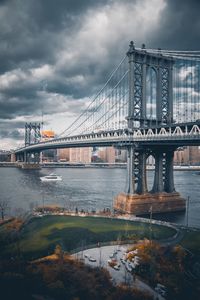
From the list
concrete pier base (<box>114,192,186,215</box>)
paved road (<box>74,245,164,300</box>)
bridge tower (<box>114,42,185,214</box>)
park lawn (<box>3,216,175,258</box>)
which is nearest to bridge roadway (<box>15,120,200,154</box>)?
bridge tower (<box>114,42,185,214</box>)

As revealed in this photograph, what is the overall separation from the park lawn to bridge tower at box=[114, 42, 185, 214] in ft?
41.0

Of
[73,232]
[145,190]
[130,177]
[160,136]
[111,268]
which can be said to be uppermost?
[160,136]

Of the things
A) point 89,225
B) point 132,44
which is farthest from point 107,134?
point 89,225

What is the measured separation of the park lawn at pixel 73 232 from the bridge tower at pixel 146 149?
12511 millimetres

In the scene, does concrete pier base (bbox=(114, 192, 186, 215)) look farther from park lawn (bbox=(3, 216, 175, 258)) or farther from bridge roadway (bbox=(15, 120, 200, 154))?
park lawn (bbox=(3, 216, 175, 258))

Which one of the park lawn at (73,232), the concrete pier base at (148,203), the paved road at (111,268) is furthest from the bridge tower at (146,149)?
the paved road at (111,268)

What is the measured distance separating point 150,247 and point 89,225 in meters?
11.7

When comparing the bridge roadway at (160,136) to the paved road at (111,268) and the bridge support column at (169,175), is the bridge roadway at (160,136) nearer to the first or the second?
the bridge support column at (169,175)

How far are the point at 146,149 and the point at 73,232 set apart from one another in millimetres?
25035

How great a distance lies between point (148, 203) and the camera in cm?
5734

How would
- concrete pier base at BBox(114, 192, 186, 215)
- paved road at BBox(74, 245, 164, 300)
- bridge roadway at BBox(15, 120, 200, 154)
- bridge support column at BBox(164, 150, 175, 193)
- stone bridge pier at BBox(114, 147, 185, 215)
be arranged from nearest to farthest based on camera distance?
paved road at BBox(74, 245, 164, 300), bridge roadway at BBox(15, 120, 200, 154), concrete pier base at BBox(114, 192, 186, 215), stone bridge pier at BBox(114, 147, 185, 215), bridge support column at BBox(164, 150, 175, 193)

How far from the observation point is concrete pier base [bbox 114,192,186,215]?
5581 centimetres

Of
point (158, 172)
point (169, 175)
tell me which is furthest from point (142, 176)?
point (169, 175)

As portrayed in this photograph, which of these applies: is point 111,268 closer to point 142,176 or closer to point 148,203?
point 148,203
